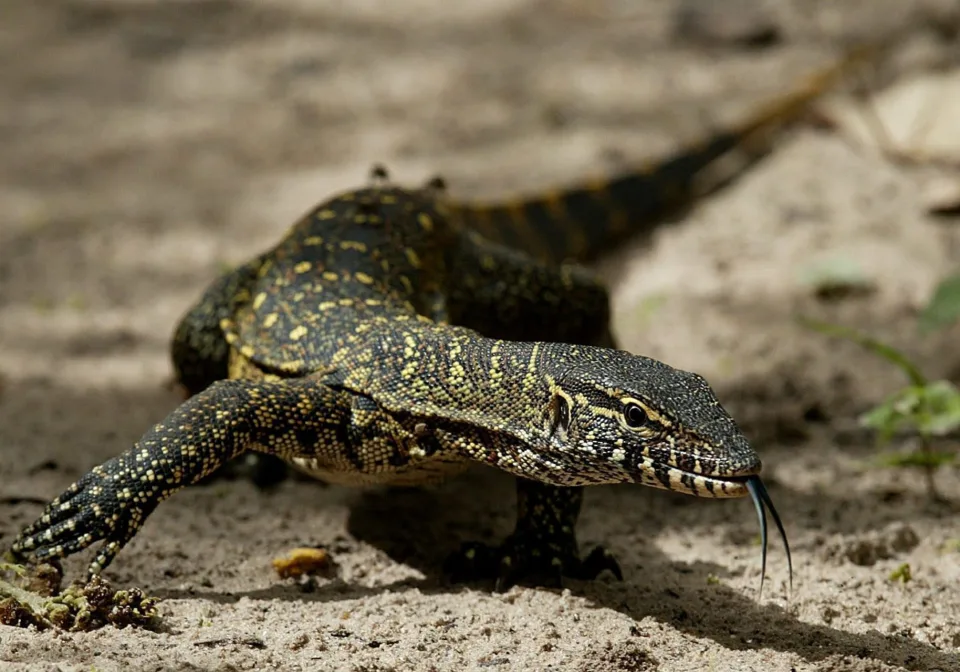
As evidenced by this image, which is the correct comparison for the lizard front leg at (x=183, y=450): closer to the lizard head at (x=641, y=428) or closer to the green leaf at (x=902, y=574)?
the lizard head at (x=641, y=428)

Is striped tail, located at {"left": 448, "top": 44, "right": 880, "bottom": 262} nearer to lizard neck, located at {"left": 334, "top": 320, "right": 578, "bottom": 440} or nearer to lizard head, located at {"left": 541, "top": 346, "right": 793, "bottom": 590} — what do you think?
lizard neck, located at {"left": 334, "top": 320, "right": 578, "bottom": 440}

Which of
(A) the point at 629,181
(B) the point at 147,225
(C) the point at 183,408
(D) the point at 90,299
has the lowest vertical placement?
(C) the point at 183,408

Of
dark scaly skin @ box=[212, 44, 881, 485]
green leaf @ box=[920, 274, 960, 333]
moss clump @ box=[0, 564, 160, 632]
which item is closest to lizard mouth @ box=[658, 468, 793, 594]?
moss clump @ box=[0, 564, 160, 632]

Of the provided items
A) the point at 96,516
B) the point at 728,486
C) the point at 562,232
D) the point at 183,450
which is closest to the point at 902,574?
the point at 728,486

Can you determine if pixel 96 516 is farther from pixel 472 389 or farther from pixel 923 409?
pixel 923 409

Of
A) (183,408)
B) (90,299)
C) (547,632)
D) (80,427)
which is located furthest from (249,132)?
(547,632)


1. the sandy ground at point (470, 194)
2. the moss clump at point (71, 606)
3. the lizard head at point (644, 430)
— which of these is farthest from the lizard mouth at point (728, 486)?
the moss clump at point (71, 606)

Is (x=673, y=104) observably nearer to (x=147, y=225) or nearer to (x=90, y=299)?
(x=147, y=225)
